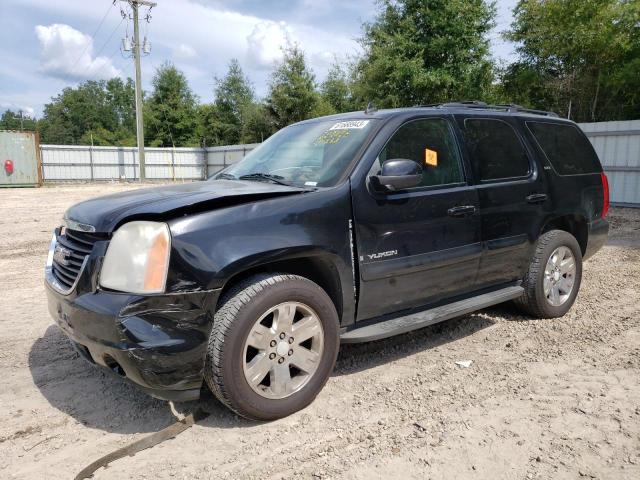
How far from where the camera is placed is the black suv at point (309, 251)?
270cm

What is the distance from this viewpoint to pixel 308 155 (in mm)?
3770

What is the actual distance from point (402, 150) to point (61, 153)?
3123cm

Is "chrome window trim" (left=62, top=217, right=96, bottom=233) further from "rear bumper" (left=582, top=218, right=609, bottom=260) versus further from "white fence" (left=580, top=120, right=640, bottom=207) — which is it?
"white fence" (left=580, top=120, right=640, bottom=207)

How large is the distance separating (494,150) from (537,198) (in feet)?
2.02

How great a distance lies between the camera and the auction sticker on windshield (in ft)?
12.3

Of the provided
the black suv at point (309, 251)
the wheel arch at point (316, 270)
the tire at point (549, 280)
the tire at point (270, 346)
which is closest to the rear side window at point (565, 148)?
the black suv at point (309, 251)

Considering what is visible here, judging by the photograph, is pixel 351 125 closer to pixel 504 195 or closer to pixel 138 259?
pixel 504 195

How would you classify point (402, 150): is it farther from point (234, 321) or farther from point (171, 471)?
point (171, 471)

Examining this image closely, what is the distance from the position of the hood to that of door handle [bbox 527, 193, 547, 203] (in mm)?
2292

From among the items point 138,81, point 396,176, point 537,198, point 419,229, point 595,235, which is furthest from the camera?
point 138,81

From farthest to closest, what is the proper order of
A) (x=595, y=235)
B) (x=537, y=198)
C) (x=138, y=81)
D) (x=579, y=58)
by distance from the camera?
(x=138, y=81) < (x=579, y=58) < (x=595, y=235) < (x=537, y=198)

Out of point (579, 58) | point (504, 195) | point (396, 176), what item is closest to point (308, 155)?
point (396, 176)

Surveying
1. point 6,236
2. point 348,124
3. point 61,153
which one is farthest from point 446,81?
point 61,153

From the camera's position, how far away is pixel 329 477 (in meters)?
2.49
